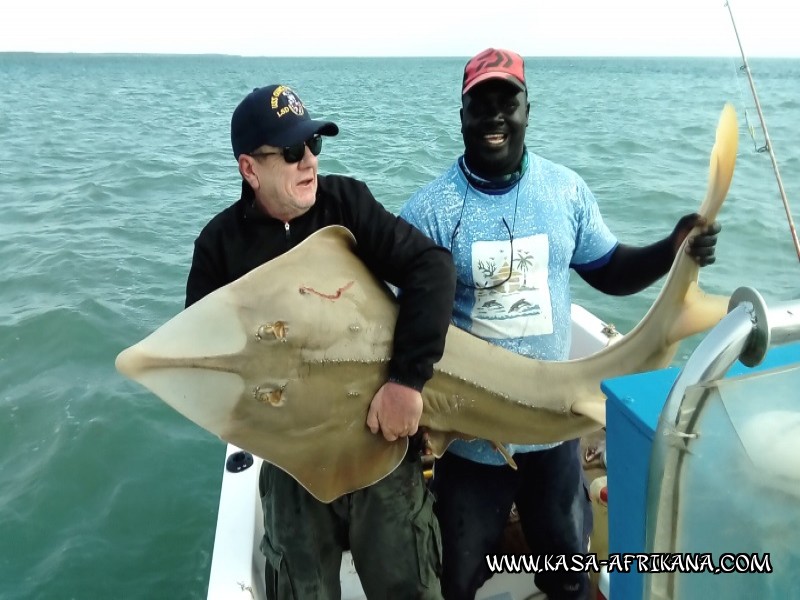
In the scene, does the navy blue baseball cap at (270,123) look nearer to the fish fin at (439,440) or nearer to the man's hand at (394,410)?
the man's hand at (394,410)

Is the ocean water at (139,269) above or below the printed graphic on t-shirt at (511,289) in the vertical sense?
below

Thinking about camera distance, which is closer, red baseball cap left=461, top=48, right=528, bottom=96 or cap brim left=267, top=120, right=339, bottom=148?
cap brim left=267, top=120, right=339, bottom=148

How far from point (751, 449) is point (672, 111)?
88.6 feet

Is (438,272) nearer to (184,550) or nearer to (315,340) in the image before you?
(315,340)

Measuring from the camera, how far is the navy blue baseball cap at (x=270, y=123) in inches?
78.5

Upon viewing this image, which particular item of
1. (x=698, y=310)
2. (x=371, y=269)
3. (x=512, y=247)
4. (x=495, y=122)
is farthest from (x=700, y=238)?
(x=371, y=269)

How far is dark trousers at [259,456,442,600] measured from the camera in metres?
2.24

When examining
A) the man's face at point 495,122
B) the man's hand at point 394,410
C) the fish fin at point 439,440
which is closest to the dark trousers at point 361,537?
the fish fin at point 439,440

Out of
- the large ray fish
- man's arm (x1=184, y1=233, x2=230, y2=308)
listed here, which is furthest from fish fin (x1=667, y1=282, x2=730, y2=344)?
man's arm (x1=184, y1=233, x2=230, y2=308)

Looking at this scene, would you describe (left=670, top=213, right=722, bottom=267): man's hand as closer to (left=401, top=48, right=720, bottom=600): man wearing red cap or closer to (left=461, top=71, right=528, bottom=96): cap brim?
(left=401, top=48, right=720, bottom=600): man wearing red cap

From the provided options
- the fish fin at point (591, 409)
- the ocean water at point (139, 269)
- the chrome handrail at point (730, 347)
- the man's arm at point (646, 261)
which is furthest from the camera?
the ocean water at point (139, 269)

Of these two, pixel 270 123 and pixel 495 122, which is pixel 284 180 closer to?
pixel 270 123

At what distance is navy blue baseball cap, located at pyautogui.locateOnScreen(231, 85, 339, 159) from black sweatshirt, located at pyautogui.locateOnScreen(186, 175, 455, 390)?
0.20 meters

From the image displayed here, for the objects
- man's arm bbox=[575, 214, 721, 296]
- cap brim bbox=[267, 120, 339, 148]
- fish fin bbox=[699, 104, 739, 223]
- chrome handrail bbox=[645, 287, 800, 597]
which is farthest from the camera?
man's arm bbox=[575, 214, 721, 296]
